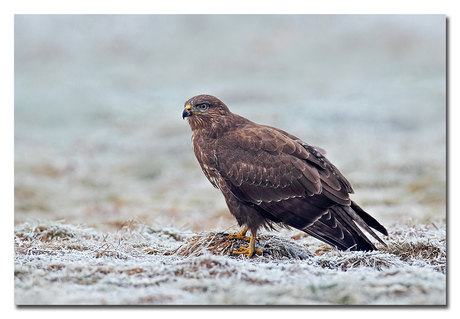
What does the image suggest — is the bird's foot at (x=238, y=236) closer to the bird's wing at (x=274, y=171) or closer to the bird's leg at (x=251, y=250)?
the bird's leg at (x=251, y=250)

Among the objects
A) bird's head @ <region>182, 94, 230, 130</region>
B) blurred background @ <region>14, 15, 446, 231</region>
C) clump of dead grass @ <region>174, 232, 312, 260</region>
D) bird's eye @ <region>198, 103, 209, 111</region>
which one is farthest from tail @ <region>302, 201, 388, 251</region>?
blurred background @ <region>14, 15, 446, 231</region>

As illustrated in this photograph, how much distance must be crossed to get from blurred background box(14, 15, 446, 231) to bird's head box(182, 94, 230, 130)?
2605 millimetres

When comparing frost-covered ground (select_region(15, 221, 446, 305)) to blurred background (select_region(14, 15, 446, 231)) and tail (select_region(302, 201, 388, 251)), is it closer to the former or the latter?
tail (select_region(302, 201, 388, 251))

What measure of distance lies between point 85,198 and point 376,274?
8993 mm

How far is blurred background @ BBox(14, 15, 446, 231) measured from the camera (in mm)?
9812

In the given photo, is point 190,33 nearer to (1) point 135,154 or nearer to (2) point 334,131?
(1) point 135,154

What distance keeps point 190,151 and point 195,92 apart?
2.12 metres

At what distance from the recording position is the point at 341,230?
5480 millimetres

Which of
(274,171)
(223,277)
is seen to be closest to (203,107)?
(274,171)

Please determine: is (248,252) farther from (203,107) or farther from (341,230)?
(203,107)

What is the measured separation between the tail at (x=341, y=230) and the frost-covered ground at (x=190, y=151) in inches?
8.7

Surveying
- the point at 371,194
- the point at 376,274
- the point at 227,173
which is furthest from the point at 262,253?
the point at 371,194

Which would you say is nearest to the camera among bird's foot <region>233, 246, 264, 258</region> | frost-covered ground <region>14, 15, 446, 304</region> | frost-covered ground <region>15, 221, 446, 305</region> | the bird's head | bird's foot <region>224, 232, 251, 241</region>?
frost-covered ground <region>15, 221, 446, 305</region>

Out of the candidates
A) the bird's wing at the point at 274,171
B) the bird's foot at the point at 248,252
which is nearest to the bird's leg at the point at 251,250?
the bird's foot at the point at 248,252
